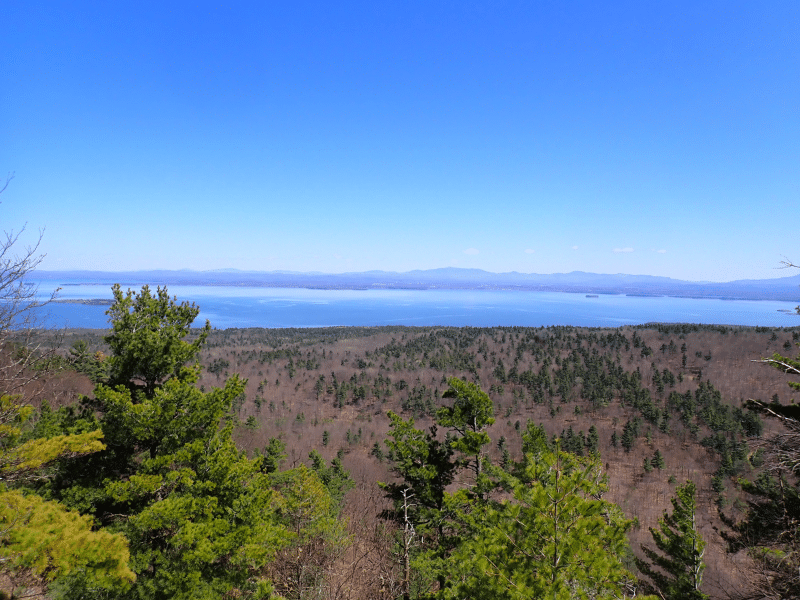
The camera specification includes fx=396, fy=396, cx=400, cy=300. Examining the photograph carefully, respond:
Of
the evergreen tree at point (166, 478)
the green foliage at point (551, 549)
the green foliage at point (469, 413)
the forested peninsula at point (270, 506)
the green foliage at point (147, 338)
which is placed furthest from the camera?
the green foliage at point (469, 413)

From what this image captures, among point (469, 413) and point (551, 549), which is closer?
point (551, 549)

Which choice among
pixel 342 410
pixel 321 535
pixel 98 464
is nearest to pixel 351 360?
pixel 342 410

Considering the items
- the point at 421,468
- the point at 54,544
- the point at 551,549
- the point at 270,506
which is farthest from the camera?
the point at 270,506

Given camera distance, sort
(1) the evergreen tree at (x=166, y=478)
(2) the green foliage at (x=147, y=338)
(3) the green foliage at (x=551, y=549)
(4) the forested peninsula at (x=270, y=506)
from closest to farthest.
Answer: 1. (3) the green foliage at (x=551, y=549)
2. (4) the forested peninsula at (x=270, y=506)
3. (1) the evergreen tree at (x=166, y=478)
4. (2) the green foliage at (x=147, y=338)

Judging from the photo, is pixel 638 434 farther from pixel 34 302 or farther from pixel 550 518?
pixel 34 302

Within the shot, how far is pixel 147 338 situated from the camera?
30.3 ft

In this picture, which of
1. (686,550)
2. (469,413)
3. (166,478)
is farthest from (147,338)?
(686,550)

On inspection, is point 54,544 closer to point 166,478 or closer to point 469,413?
point 166,478

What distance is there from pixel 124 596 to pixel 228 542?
8.65 ft

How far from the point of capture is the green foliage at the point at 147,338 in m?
9.36

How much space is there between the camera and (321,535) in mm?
16719

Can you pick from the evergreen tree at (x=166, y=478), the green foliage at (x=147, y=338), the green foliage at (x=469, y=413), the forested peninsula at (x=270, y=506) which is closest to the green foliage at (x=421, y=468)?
the forested peninsula at (x=270, y=506)

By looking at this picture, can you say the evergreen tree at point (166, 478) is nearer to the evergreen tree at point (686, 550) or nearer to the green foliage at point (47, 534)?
the green foliage at point (47, 534)

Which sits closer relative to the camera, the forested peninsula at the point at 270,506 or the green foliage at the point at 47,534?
the green foliage at the point at 47,534
